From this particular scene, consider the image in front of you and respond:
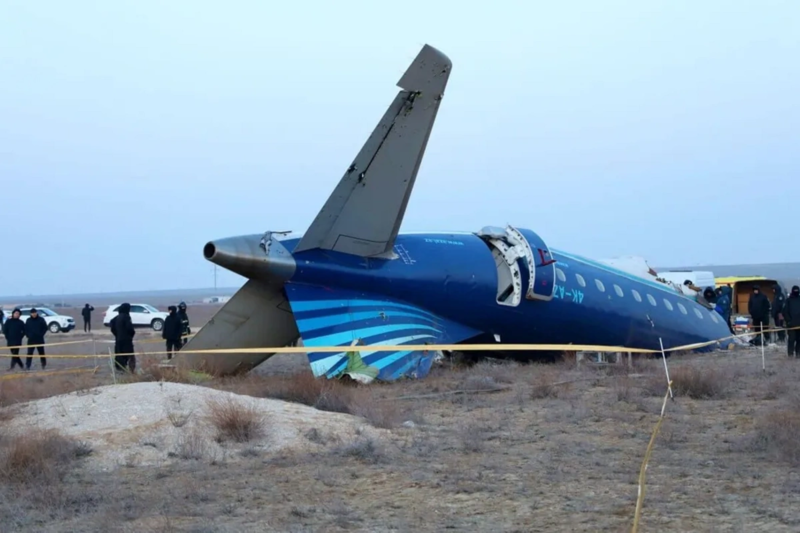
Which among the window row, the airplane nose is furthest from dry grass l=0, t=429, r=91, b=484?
the window row

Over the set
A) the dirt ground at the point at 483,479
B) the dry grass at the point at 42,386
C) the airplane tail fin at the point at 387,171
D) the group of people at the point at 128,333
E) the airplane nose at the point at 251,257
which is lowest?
the dirt ground at the point at 483,479

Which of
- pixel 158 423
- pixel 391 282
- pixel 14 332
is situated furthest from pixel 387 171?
pixel 14 332

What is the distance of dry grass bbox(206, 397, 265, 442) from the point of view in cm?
997

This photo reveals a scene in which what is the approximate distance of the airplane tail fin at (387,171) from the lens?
15141mm

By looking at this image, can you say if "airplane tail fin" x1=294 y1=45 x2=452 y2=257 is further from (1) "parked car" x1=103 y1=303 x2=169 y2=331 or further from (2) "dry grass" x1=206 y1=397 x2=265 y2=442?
(1) "parked car" x1=103 y1=303 x2=169 y2=331

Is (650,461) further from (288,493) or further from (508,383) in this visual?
(508,383)

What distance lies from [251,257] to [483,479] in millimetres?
8043

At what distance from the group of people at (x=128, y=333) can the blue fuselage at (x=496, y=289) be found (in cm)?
491

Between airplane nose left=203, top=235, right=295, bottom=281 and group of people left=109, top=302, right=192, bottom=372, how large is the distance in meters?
3.93

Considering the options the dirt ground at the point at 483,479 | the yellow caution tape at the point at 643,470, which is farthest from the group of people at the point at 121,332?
the yellow caution tape at the point at 643,470

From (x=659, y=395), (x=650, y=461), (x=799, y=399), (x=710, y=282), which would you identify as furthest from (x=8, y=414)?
(x=710, y=282)

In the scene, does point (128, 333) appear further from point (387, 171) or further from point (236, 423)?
point (236, 423)

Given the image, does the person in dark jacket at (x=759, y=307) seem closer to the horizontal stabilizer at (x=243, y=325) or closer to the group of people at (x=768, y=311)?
the group of people at (x=768, y=311)

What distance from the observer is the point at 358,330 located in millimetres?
15836
